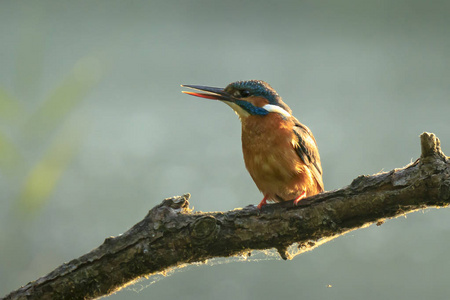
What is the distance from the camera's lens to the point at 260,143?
233 cm

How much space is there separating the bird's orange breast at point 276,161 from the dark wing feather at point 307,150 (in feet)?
0.11

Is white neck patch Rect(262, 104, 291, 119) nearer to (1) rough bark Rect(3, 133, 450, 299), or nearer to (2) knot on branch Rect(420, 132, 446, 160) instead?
(1) rough bark Rect(3, 133, 450, 299)

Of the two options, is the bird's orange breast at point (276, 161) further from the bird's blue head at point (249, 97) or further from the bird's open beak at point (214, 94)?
the bird's open beak at point (214, 94)

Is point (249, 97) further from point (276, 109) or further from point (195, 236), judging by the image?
point (195, 236)

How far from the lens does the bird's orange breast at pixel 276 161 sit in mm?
2281

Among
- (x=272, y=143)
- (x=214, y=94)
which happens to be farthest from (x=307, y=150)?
(x=214, y=94)

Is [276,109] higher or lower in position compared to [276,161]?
higher

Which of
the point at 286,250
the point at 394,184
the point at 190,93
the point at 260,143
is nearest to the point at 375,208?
the point at 394,184

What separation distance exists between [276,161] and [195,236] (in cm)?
60

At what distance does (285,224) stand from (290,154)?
0.43 metres

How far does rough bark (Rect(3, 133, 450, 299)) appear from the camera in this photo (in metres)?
1.91

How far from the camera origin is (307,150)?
2.38 meters

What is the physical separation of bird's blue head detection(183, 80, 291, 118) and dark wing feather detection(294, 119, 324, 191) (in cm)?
12

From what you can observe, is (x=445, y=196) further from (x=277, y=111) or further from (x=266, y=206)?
(x=277, y=111)
